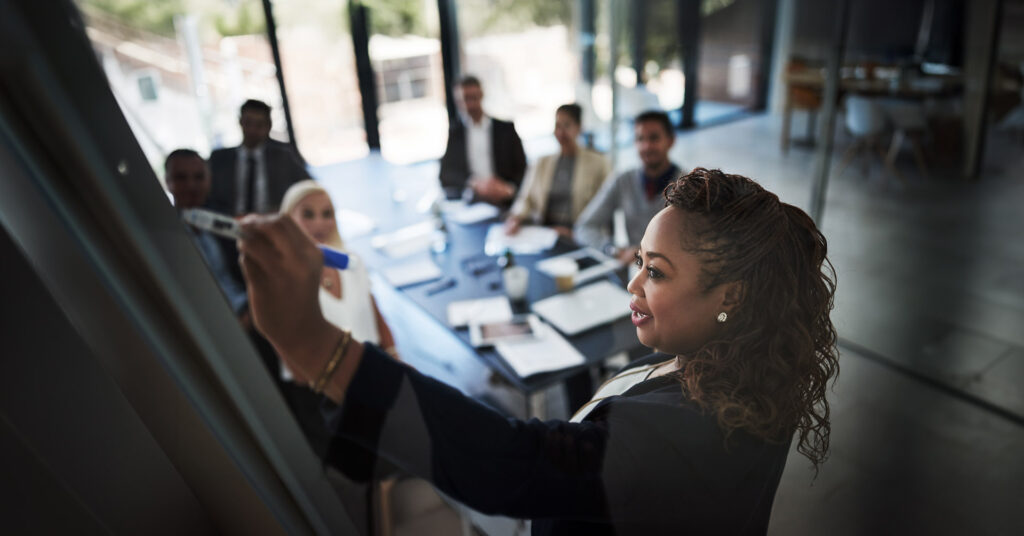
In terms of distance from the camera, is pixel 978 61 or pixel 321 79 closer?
pixel 321 79

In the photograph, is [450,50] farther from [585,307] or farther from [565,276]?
[585,307]

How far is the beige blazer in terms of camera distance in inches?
108

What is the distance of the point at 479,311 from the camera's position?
6.97ft

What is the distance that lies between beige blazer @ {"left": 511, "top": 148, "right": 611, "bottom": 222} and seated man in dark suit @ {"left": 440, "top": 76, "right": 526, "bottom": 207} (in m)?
0.24

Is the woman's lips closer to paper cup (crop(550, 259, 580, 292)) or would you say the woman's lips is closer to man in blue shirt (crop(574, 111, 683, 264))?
man in blue shirt (crop(574, 111, 683, 264))

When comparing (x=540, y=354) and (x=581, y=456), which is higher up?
(x=581, y=456)

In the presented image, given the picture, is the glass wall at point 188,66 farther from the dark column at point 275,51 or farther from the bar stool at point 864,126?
the bar stool at point 864,126

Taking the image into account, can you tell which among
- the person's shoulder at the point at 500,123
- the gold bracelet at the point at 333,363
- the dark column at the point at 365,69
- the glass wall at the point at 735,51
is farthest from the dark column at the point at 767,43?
the gold bracelet at the point at 333,363

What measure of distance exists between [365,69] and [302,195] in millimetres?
262

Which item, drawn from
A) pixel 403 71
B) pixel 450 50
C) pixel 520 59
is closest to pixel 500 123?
pixel 520 59

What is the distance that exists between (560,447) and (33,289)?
0.44 m

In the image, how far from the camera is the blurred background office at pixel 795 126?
707 mm

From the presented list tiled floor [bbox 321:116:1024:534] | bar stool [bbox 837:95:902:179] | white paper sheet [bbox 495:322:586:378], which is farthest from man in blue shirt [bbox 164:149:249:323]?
bar stool [bbox 837:95:902:179]

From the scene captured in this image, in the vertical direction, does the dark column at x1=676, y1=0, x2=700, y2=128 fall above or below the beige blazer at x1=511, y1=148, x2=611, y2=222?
above
